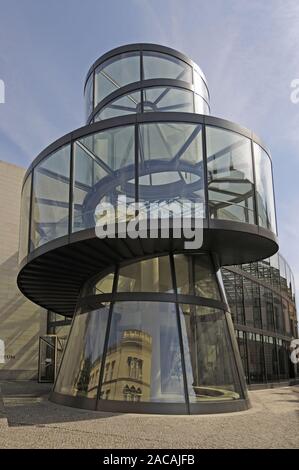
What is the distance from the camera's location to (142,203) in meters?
10.3

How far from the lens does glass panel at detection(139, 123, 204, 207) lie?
1055 cm

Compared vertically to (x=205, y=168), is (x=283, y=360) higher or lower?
lower

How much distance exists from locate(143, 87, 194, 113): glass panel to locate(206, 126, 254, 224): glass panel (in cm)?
512

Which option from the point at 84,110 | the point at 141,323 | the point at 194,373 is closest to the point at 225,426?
the point at 194,373

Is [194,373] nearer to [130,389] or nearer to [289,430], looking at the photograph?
[130,389]

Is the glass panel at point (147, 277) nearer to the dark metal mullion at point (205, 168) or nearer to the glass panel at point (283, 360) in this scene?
the dark metal mullion at point (205, 168)

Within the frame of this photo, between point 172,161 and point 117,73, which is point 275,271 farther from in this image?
point 172,161

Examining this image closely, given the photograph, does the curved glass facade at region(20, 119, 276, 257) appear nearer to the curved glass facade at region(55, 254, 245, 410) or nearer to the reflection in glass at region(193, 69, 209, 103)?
the curved glass facade at region(55, 254, 245, 410)

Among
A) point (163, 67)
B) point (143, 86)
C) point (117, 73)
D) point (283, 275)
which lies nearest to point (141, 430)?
point (143, 86)

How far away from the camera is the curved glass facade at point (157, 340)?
10.5 meters

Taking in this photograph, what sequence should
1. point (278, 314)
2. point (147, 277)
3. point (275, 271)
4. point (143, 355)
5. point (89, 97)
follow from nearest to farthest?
point (143, 355) < point (147, 277) < point (89, 97) < point (278, 314) < point (275, 271)

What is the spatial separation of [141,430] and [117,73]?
12.9 meters

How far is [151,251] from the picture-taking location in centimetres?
1166

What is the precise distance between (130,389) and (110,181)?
4861 millimetres
